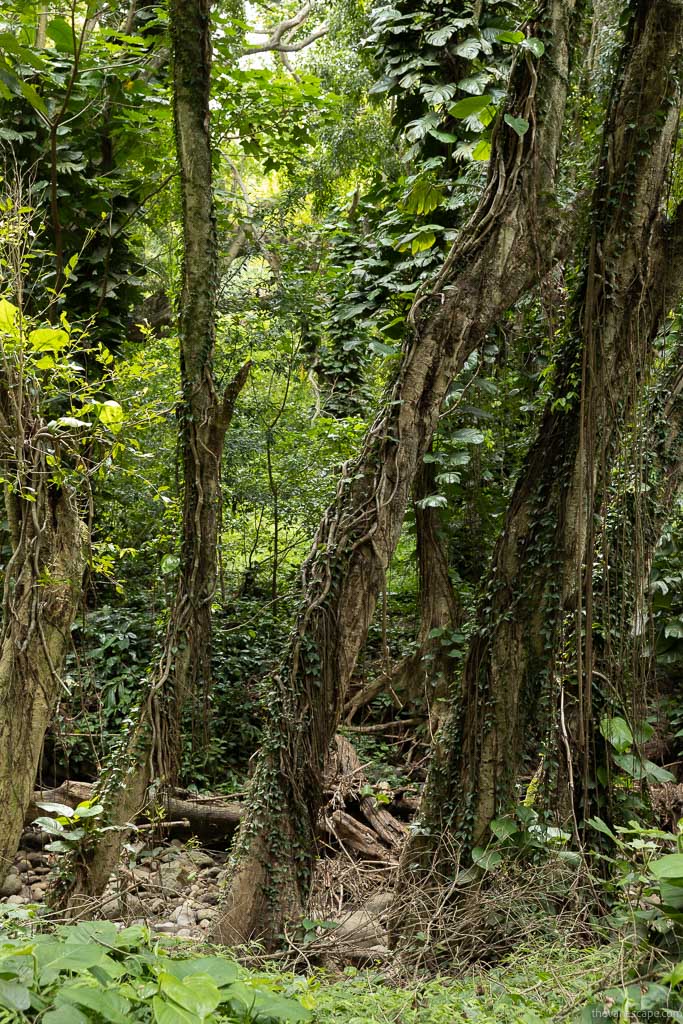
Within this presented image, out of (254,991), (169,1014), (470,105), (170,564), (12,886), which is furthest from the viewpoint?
(12,886)

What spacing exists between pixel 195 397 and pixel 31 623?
141 centimetres

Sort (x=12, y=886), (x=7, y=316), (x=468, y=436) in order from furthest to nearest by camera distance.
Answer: (x=468, y=436)
(x=12, y=886)
(x=7, y=316)

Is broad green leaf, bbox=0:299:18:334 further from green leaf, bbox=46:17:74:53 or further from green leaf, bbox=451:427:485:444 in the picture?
green leaf, bbox=451:427:485:444

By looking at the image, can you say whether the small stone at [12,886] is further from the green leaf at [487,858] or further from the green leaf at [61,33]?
the green leaf at [61,33]

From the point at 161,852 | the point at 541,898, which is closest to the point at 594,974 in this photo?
the point at 541,898

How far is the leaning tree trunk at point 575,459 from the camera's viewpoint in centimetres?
343

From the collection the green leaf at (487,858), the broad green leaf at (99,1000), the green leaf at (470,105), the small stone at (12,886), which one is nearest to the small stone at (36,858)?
the small stone at (12,886)

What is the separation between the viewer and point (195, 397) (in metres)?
4.32

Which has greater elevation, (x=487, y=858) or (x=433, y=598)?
(x=433, y=598)

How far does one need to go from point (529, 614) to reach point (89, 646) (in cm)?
409

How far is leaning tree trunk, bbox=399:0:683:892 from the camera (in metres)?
3.43

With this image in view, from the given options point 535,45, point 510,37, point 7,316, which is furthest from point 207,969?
point 510,37

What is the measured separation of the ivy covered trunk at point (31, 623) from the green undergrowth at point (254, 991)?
1600 mm

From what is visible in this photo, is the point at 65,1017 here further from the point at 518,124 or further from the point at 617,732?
the point at 518,124
